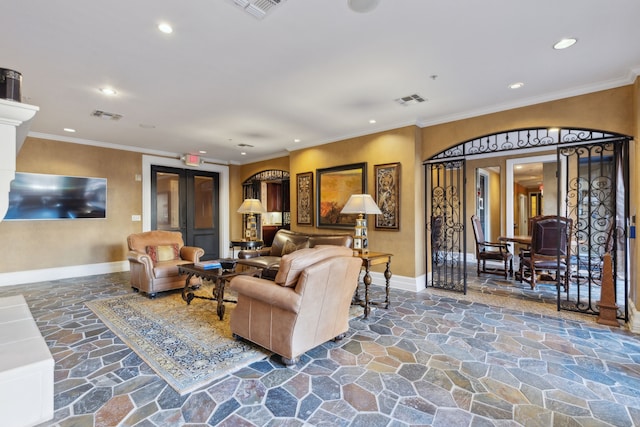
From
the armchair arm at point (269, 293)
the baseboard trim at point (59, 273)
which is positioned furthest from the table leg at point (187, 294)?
the baseboard trim at point (59, 273)

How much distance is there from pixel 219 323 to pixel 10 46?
3.31 meters

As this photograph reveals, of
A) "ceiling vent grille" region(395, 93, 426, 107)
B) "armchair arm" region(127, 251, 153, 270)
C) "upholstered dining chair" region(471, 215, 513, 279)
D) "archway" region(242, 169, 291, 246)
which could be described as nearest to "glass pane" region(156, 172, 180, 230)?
"archway" region(242, 169, 291, 246)

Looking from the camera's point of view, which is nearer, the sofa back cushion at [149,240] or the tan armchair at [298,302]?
the tan armchair at [298,302]

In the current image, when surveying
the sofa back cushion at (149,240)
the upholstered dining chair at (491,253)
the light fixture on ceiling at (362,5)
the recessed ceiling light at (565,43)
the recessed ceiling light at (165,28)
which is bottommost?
the upholstered dining chair at (491,253)

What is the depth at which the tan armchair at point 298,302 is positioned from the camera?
7.75ft

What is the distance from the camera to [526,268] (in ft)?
18.3

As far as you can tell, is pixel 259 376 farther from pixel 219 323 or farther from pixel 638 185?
pixel 638 185

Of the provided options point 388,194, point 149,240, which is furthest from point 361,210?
point 149,240

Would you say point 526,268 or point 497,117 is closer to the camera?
point 497,117

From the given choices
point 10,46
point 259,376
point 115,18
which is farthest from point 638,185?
point 10,46

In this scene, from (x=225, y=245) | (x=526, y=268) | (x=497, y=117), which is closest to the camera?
(x=497, y=117)

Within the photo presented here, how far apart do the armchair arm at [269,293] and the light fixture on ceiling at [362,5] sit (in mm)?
2203

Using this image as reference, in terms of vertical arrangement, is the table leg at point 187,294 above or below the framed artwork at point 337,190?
below

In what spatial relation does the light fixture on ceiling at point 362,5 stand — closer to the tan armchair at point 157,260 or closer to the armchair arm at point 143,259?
the tan armchair at point 157,260
